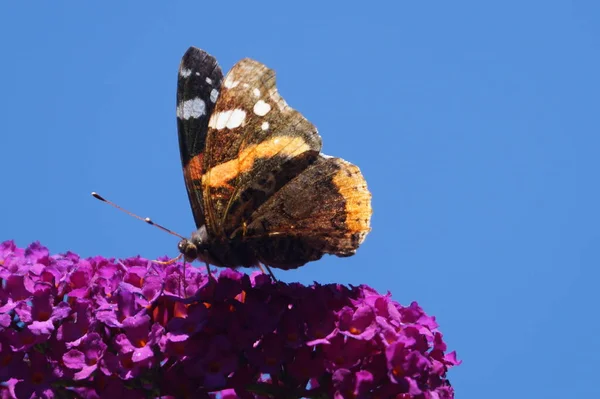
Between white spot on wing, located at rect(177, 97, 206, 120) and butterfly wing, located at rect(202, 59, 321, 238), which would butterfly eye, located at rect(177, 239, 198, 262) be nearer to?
butterfly wing, located at rect(202, 59, 321, 238)

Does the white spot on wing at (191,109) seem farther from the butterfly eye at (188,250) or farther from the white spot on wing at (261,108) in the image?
the butterfly eye at (188,250)

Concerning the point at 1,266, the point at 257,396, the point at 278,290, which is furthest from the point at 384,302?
the point at 1,266

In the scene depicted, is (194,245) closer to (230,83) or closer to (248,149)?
(248,149)

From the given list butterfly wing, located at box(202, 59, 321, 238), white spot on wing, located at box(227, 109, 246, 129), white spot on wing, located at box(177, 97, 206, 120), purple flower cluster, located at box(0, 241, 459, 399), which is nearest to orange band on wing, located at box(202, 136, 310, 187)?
butterfly wing, located at box(202, 59, 321, 238)

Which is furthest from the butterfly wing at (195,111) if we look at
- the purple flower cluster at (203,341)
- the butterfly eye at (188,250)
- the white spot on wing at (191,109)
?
the purple flower cluster at (203,341)

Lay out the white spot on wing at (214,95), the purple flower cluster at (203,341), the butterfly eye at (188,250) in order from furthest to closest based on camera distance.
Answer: the white spot on wing at (214,95), the butterfly eye at (188,250), the purple flower cluster at (203,341)

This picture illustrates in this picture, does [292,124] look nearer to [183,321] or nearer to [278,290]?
[278,290]
